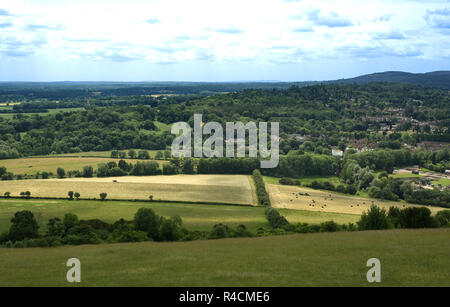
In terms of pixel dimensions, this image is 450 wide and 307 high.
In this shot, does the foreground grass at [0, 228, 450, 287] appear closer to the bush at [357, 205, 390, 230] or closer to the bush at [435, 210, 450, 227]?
the bush at [357, 205, 390, 230]

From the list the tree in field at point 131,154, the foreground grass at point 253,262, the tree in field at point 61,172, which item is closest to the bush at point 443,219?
the foreground grass at point 253,262

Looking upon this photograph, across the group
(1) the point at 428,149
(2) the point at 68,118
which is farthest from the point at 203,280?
(2) the point at 68,118

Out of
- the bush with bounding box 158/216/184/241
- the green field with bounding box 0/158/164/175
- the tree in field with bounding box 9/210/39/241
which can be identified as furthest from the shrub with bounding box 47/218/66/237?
the green field with bounding box 0/158/164/175

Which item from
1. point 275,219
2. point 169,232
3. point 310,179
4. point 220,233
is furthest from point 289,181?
point 169,232

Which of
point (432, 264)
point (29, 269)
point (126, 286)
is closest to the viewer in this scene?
point (126, 286)

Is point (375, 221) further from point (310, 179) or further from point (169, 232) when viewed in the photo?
point (310, 179)

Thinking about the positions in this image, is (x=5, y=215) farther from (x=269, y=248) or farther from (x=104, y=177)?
(x=269, y=248)
